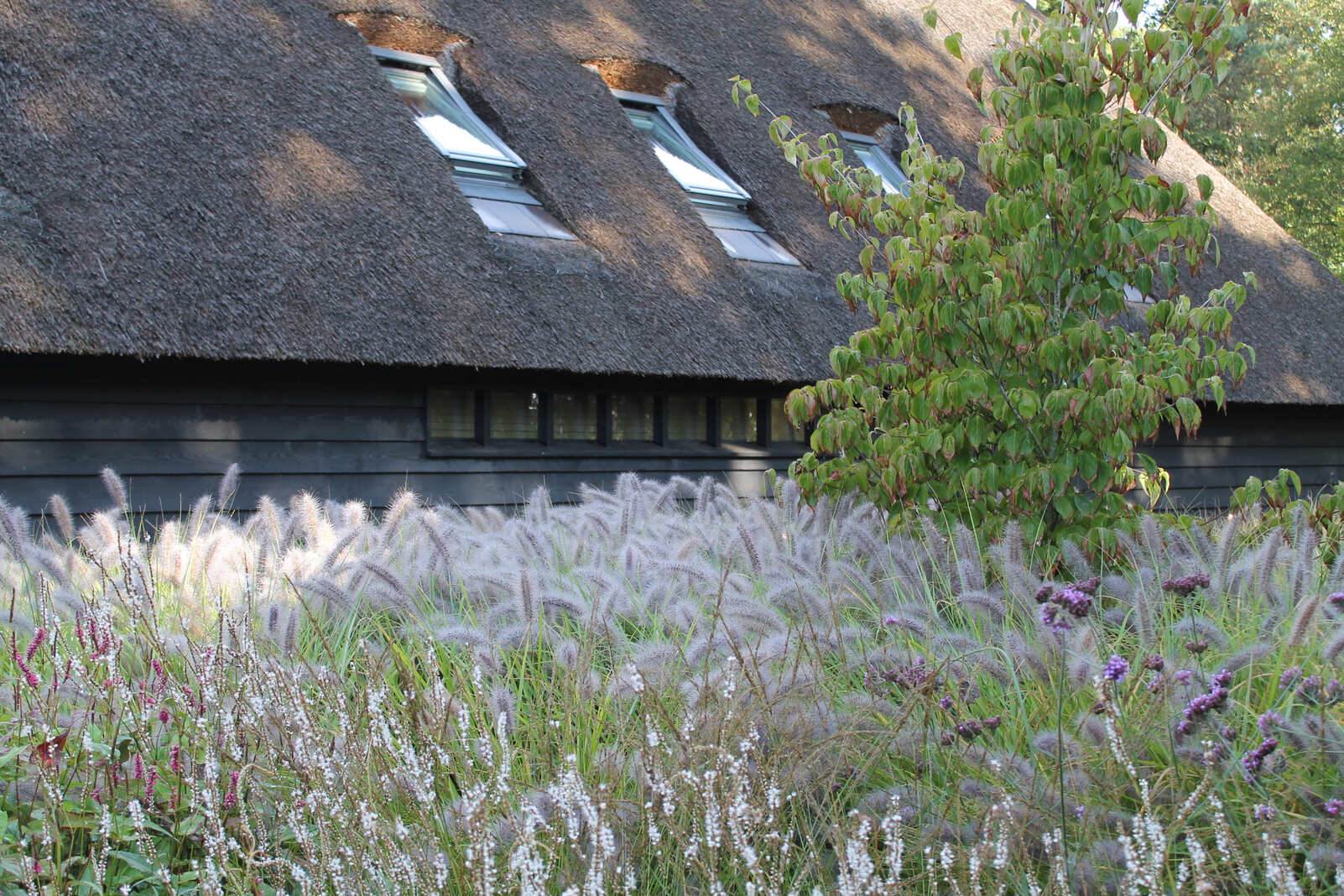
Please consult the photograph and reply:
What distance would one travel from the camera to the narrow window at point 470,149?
7559mm

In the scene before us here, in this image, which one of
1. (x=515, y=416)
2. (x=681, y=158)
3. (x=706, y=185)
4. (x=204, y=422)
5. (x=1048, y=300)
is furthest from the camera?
(x=681, y=158)

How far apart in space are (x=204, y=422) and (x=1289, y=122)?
22.8 meters

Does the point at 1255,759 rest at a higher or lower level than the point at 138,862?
higher

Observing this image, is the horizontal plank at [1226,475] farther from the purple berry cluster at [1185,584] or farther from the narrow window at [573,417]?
the purple berry cluster at [1185,584]

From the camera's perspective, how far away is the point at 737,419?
27.8 ft

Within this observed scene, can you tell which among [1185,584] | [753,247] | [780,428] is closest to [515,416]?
[780,428]

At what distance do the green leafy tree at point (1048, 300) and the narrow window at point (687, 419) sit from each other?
410cm

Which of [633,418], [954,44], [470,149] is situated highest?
[470,149]

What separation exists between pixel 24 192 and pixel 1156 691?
551 cm

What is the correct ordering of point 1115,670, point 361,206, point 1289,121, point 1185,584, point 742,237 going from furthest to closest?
1. point 1289,121
2. point 742,237
3. point 361,206
4. point 1185,584
5. point 1115,670

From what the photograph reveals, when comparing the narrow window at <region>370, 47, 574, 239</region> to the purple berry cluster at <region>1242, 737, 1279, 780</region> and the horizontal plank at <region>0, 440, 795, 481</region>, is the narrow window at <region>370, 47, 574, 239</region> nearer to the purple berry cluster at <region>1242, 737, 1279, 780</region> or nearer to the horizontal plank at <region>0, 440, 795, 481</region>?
the horizontal plank at <region>0, 440, 795, 481</region>

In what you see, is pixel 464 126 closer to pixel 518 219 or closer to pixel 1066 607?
pixel 518 219

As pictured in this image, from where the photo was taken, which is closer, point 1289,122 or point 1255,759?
point 1255,759

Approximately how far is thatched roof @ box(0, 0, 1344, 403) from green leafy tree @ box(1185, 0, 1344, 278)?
15.1 meters
